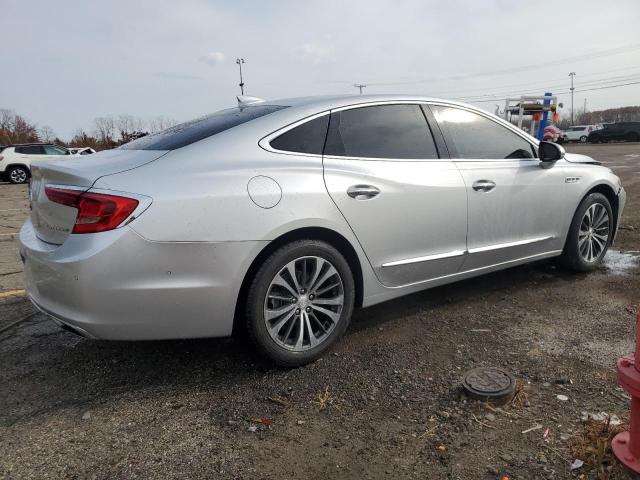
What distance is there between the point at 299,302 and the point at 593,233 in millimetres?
3111

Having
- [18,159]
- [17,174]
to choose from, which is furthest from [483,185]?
[17,174]

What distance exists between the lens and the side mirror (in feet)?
13.7

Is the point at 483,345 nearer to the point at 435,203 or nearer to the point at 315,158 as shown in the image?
the point at 435,203

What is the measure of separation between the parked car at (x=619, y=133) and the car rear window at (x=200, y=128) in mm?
41678

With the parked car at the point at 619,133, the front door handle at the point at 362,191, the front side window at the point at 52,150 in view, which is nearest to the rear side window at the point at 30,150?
the front side window at the point at 52,150

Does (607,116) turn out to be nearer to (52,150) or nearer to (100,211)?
(52,150)

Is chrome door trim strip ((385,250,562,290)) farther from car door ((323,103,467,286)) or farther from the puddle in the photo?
the puddle

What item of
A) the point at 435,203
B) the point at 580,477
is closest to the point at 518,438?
the point at 580,477

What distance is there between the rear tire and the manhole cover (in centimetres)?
2138

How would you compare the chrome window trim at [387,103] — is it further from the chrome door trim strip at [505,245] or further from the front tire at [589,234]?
the front tire at [589,234]

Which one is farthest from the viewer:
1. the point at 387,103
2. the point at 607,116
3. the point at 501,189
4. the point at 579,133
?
the point at 607,116

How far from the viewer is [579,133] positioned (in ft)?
144

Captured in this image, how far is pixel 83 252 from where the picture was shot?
2.47 metres

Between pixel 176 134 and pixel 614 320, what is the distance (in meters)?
3.17
